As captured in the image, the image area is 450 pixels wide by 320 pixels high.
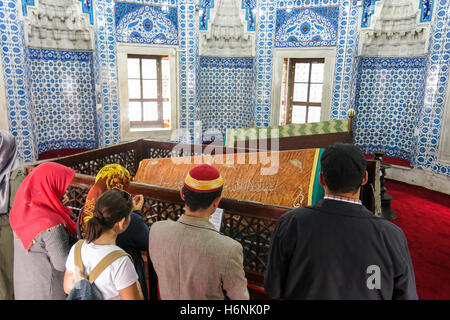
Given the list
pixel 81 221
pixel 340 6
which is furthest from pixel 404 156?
pixel 81 221

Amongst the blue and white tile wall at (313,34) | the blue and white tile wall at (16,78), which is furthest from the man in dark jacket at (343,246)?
the blue and white tile wall at (313,34)

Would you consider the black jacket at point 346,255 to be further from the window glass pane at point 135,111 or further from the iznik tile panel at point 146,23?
the window glass pane at point 135,111

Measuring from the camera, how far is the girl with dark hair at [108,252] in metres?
1.48

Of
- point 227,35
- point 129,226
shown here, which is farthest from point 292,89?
point 129,226

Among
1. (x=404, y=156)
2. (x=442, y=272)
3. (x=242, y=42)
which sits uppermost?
(x=242, y=42)

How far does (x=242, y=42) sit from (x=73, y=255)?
7521mm

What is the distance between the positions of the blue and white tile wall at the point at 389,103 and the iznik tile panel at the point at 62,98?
6455mm

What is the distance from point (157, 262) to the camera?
1505mm

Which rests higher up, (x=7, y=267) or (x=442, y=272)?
(x=7, y=267)

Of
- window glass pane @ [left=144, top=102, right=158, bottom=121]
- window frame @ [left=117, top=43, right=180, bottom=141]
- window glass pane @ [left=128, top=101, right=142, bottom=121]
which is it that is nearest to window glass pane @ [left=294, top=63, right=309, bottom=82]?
window frame @ [left=117, top=43, right=180, bottom=141]

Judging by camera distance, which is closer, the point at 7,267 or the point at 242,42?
the point at 7,267

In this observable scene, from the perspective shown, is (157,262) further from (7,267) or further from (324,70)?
(324,70)

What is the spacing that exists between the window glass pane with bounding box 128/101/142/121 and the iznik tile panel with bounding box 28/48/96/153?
2.86ft
